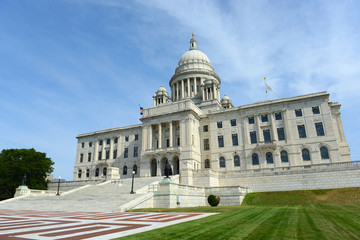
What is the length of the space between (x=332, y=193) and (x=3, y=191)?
61713mm

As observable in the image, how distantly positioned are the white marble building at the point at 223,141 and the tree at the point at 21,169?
1457 centimetres

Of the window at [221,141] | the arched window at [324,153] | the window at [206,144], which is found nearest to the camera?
the arched window at [324,153]

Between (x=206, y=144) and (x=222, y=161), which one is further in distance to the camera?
(x=206, y=144)

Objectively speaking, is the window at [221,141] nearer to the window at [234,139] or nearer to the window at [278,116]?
the window at [234,139]

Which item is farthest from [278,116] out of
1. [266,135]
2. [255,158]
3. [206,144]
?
[206,144]

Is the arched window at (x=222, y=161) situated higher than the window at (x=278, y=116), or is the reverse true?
the window at (x=278, y=116)

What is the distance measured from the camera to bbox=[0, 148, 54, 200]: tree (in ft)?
169

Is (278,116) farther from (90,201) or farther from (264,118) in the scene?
(90,201)

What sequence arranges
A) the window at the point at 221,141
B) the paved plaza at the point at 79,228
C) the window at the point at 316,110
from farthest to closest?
1. the window at the point at 221,141
2. the window at the point at 316,110
3. the paved plaza at the point at 79,228

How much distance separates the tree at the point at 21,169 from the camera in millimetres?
51531

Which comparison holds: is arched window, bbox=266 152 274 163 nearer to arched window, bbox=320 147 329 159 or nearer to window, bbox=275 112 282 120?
window, bbox=275 112 282 120

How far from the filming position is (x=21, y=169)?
171ft

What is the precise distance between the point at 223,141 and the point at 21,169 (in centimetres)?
4380

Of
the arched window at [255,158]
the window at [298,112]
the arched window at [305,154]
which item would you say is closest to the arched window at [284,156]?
the arched window at [305,154]
